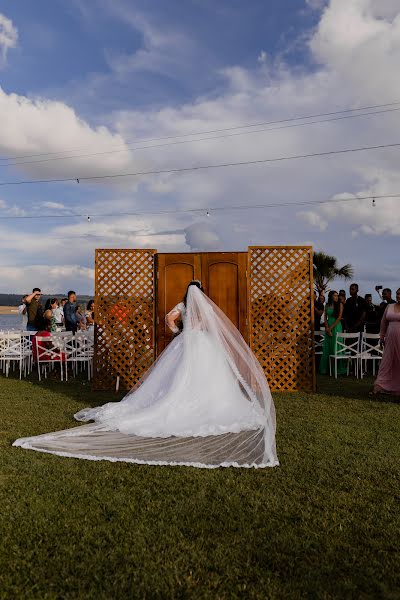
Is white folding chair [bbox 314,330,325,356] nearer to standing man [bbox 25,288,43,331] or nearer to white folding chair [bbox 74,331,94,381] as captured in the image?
white folding chair [bbox 74,331,94,381]

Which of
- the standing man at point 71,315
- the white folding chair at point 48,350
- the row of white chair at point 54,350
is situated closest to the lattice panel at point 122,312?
the row of white chair at point 54,350

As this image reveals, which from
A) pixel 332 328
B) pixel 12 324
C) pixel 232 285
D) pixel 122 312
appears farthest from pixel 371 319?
pixel 12 324

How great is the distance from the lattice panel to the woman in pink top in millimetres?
3580

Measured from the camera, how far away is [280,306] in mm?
8547

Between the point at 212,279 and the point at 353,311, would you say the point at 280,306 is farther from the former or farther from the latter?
the point at 353,311

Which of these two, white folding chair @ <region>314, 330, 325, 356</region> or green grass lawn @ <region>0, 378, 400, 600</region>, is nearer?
green grass lawn @ <region>0, 378, 400, 600</region>

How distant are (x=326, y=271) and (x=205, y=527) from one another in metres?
18.0

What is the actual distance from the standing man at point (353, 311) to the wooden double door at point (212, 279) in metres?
3.53

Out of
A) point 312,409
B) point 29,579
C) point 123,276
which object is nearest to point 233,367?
point 312,409

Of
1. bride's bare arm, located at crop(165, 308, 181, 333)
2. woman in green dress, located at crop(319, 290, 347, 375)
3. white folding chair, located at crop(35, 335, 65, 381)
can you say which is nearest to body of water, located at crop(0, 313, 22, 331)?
white folding chair, located at crop(35, 335, 65, 381)

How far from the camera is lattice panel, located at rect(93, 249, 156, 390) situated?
8664 mm

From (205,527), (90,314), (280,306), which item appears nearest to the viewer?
(205,527)

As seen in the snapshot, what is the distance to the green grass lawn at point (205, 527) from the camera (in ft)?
8.01

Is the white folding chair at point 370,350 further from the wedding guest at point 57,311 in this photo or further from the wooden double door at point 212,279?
the wedding guest at point 57,311
